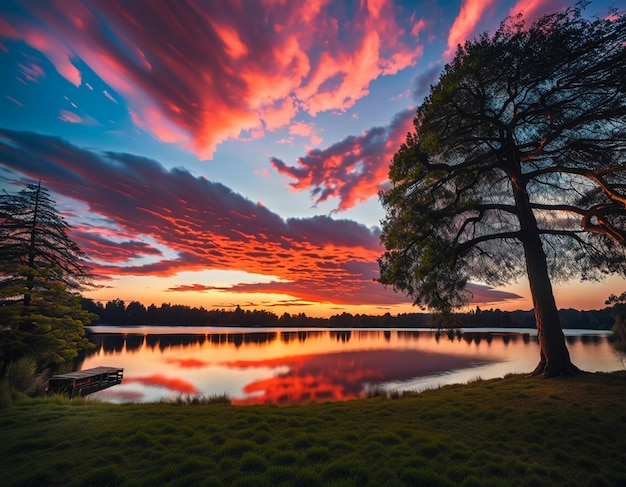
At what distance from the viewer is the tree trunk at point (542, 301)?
1485 cm

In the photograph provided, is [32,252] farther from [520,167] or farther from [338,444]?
[520,167]

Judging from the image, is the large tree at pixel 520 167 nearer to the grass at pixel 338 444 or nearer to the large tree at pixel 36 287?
the grass at pixel 338 444

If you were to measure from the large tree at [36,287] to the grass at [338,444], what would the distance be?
1095cm

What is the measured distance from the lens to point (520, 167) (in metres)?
17.4

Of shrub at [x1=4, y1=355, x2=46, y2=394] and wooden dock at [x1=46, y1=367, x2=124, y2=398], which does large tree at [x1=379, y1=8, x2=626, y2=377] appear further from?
wooden dock at [x1=46, y1=367, x2=124, y2=398]

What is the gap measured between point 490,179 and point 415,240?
25.6 feet

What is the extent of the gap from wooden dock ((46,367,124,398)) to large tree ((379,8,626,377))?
29377 millimetres

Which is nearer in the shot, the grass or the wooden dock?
the grass

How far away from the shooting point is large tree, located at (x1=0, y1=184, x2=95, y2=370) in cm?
2045

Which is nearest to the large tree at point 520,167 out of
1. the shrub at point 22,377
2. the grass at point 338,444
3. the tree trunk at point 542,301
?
the tree trunk at point 542,301

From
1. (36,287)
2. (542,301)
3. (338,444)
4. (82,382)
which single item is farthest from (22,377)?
(542,301)

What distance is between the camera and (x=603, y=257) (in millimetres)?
16172

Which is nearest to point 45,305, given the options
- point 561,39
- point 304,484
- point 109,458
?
point 109,458

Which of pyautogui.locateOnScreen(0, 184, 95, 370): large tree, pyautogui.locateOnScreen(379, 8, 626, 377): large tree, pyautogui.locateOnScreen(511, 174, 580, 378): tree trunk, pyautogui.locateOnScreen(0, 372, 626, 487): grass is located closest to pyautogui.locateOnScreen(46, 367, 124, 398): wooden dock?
pyautogui.locateOnScreen(0, 184, 95, 370): large tree
